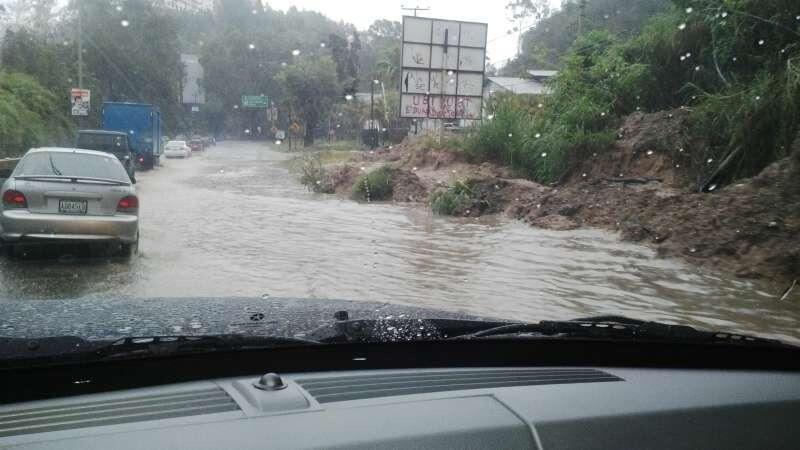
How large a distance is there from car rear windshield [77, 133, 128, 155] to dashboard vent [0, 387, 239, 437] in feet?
70.4

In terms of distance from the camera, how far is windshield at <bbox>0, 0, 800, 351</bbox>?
28.0 feet

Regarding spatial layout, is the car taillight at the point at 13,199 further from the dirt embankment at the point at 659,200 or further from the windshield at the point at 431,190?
the dirt embankment at the point at 659,200

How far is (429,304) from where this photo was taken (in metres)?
8.66

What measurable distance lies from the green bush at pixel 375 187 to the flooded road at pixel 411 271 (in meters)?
5.50

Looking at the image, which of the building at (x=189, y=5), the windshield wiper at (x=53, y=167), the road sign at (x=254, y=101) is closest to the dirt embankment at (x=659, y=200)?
the windshield wiper at (x=53, y=167)

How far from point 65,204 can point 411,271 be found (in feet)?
14.6

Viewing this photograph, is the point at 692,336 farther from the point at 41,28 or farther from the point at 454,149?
the point at 41,28

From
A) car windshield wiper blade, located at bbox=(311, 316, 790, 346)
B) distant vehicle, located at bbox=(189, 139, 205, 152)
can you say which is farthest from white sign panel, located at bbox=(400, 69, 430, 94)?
distant vehicle, located at bbox=(189, 139, 205, 152)

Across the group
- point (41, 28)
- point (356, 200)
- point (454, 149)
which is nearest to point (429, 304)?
point (356, 200)

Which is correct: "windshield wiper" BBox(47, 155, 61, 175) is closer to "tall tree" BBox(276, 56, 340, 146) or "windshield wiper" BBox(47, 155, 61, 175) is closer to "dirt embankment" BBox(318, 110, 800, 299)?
"dirt embankment" BBox(318, 110, 800, 299)

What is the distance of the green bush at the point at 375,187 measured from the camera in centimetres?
2305

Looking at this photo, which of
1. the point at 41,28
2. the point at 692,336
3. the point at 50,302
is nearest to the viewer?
the point at 692,336

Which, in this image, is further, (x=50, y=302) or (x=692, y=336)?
(x=50, y=302)

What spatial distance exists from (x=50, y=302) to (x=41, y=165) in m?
6.33
